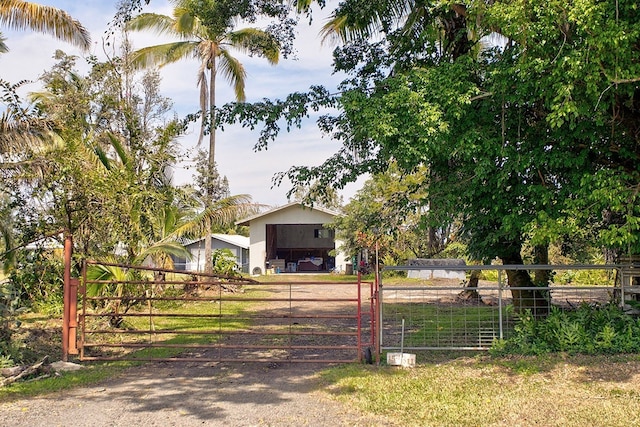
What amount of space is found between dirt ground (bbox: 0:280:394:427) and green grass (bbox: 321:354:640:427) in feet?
1.37

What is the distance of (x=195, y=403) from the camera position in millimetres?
6949

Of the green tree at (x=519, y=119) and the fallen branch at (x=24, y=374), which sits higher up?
the green tree at (x=519, y=119)

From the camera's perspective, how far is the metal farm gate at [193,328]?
896 centimetres

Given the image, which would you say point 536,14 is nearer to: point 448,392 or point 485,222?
point 485,222

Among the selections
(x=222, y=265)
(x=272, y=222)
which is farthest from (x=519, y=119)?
(x=272, y=222)

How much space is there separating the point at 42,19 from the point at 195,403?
10528mm

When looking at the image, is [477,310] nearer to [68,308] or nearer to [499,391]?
[499,391]

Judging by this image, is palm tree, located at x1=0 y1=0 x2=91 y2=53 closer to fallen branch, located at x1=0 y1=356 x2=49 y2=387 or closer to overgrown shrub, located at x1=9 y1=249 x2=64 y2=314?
overgrown shrub, located at x1=9 y1=249 x2=64 y2=314

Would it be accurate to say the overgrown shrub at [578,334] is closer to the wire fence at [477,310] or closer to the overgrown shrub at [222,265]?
the wire fence at [477,310]

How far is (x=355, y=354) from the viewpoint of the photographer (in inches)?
395

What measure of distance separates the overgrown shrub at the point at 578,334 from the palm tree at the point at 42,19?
1173 centimetres

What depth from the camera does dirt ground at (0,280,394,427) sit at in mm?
6254

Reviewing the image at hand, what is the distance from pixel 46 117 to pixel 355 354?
930cm

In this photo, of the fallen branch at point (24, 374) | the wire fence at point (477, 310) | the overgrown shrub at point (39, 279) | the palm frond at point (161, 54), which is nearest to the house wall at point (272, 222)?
the palm frond at point (161, 54)
